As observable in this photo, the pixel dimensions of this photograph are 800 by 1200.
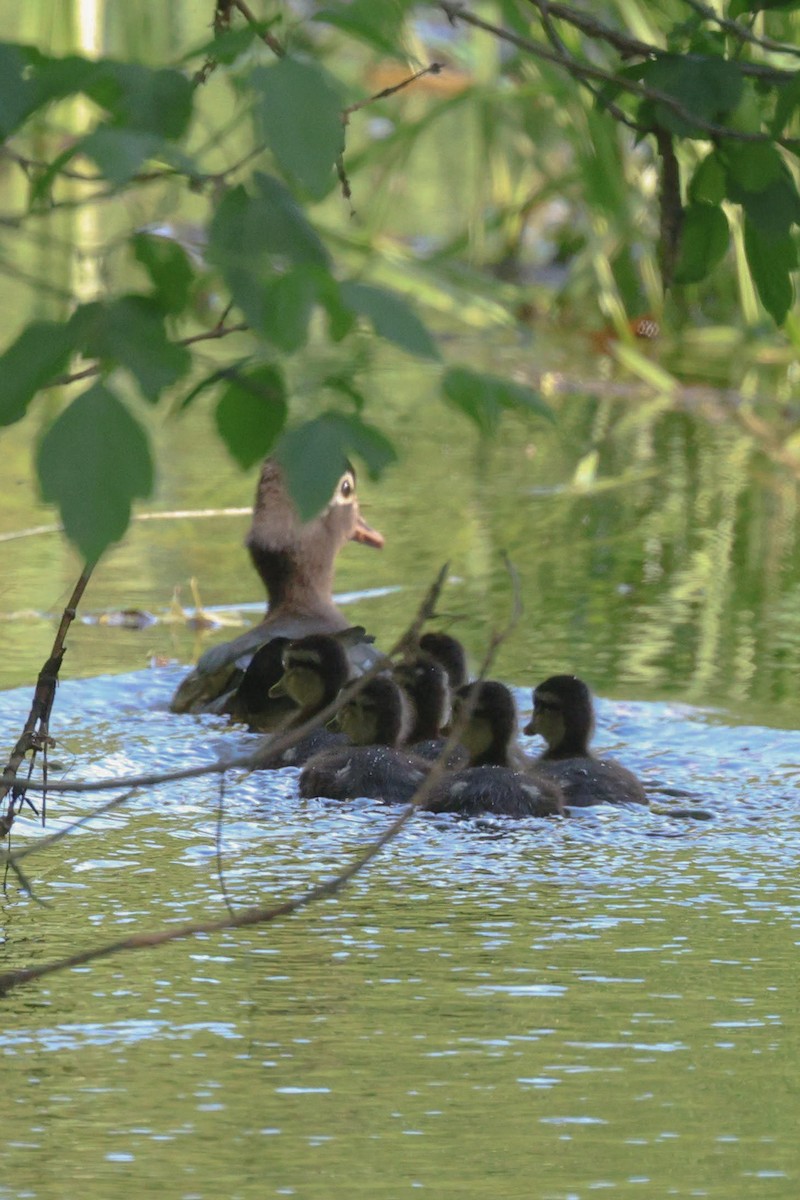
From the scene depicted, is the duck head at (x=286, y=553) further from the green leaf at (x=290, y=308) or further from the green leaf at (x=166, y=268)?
the green leaf at (x=290, y=308)

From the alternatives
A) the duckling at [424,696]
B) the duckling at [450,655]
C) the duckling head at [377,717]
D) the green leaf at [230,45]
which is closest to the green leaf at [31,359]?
the green leaf at [230,45]

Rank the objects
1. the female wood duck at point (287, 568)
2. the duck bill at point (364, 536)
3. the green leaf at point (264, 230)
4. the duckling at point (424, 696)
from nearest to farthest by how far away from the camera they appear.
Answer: the green leaf at point (264, 230) → the duckling at point (424, 696) → the female wood duck at point (287, 568) → the duck bill at point (364, 536)

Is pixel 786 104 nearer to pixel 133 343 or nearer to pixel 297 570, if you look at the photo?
pixel 133 343

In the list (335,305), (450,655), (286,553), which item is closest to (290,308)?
(335,305)

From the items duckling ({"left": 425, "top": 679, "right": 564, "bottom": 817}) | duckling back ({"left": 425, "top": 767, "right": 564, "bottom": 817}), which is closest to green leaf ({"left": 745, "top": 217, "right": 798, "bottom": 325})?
duckling ({"left": 425, "top": 679, "right": 564, "bottom": 817})

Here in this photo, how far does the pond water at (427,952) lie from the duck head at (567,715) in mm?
152

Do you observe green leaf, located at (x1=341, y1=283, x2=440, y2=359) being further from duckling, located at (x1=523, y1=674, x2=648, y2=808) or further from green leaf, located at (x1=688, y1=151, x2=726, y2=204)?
duckling, located at (x1=523, y1=674, x2=648, y2=808)

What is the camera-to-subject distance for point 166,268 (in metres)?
1.62

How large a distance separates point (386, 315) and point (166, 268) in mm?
205

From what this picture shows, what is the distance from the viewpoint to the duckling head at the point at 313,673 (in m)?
4.21

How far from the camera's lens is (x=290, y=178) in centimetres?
160

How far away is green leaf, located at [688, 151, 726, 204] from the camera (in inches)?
94.2

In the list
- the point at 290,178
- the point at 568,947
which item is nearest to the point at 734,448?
the point at 568,947

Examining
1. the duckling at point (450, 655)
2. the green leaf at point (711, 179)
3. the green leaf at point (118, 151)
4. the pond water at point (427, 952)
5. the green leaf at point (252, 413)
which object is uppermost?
the green leaf at point (711, 179)
